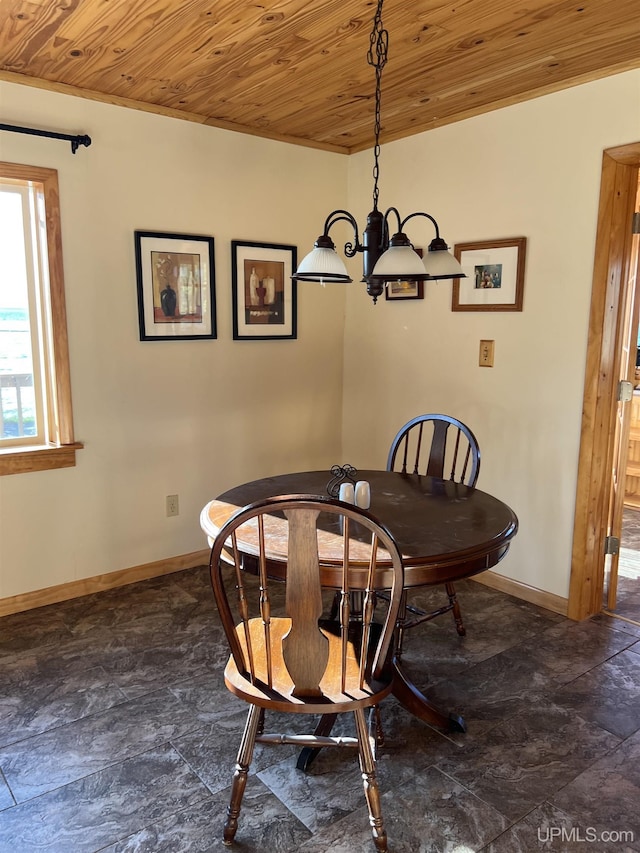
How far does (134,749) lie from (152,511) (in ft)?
4.76

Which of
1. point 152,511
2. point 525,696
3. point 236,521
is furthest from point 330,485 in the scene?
point 152,511

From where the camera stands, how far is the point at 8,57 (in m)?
2.41

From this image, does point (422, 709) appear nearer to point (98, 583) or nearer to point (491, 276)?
point (98, 583)

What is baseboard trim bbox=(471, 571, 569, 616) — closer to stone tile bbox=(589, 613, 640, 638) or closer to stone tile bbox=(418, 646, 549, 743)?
stone tile bbox=(589, 613, 640, 638)

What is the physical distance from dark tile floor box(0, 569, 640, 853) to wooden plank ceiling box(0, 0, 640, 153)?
93.3 inches

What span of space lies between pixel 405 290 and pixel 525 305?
774 mm

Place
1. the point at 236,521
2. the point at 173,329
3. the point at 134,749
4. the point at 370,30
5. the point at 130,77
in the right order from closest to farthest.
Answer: the point at 236,521 < the point at 134,749 < the point at 370,30 < the point at 130,77 < the point at 173,329

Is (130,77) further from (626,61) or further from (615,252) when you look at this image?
(615,252)

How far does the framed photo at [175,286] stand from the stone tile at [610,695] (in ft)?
7.85

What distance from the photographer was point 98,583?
3.11 meters

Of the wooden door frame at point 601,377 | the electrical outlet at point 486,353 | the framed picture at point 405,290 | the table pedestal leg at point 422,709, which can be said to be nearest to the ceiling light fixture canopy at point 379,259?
the wooden door frame at point 601,377

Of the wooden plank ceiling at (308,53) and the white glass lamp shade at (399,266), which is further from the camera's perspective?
the wooden plank ceiling at (308,53)

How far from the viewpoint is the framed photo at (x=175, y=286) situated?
3.06 meters

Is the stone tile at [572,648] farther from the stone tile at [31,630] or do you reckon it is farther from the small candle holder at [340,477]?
the stone tile at [31,630]
